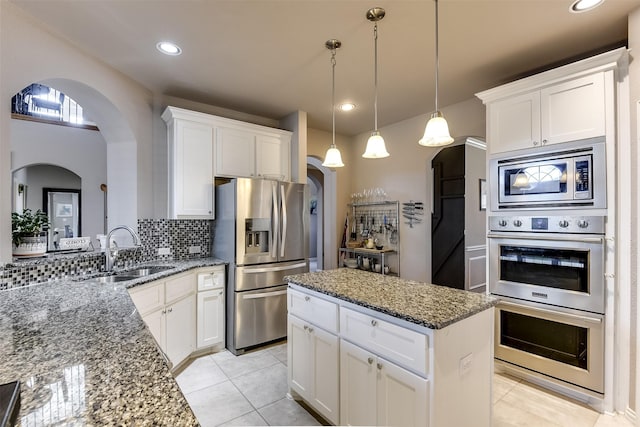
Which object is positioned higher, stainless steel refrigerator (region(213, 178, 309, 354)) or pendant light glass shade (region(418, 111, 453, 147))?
pendant light glass shade (region(418, 111, 453, 147))

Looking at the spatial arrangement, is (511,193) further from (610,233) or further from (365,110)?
(365,110)

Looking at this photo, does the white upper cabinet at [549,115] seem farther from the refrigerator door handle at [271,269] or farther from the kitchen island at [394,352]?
the refrigerator door handle at [271,269]

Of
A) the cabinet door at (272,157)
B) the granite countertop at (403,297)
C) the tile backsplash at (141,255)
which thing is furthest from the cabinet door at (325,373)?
the cabinet door at (272,157)

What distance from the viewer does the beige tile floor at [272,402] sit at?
79.6 inches

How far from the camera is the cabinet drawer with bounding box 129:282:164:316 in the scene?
85.7 inches

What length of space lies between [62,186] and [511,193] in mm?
7537

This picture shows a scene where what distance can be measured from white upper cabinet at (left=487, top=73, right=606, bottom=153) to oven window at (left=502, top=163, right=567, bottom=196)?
0.19 metres

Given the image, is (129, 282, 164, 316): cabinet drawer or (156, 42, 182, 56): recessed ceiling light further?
(156, 42, 182, 56): recessed ceiling light

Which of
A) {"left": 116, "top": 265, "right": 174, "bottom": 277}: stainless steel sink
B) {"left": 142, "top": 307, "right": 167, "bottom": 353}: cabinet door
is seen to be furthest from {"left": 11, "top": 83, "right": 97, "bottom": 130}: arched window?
{"left": 142, "top": 307, "right": 167, "bottom": 353}: cabinet door

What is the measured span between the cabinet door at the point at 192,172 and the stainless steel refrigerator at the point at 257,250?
0.53 ft

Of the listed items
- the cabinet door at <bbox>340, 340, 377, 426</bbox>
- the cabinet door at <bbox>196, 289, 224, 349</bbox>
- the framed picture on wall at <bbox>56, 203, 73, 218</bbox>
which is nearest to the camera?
the cabinet door at <bbox>340, 340, 377, 426</bbox>

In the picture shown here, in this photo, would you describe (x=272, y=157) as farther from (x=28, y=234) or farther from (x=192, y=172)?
(x=28, y=234)

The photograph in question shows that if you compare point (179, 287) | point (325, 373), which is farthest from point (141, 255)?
point (325, 373)

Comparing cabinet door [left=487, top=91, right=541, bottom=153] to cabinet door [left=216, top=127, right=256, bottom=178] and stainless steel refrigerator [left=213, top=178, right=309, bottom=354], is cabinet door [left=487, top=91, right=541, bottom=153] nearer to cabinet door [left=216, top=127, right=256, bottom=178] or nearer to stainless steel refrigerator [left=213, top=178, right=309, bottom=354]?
stainless steel refrigerator [left=213, top=178, right=309, bottom=354]
